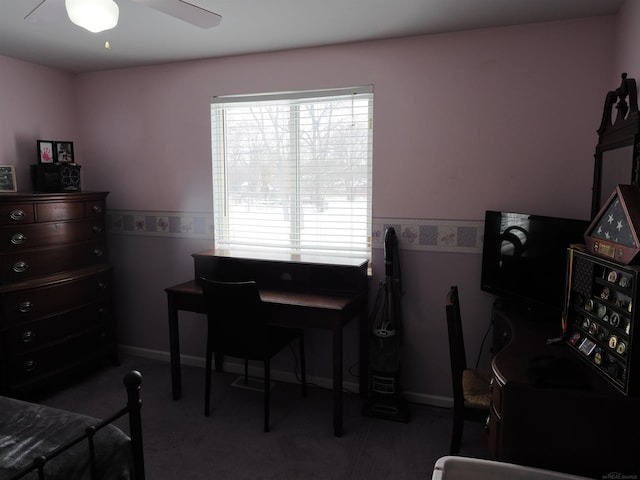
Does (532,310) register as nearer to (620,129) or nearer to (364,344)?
(620,129)

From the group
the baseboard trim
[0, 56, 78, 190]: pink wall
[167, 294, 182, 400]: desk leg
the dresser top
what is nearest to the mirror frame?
the baseboard trim

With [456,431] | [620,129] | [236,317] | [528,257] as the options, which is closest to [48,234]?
[236,317]

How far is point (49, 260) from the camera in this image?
10.0 ft

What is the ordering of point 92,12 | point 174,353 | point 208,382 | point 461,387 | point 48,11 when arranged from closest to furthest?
point 92,12 < point 48,11 < point 461,387 < point 208,382 < point 174,353

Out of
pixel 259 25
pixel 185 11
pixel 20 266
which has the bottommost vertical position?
pixel 20 266

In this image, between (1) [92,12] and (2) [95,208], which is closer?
(1) [92,12]

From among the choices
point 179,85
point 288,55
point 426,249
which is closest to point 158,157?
point 179,85

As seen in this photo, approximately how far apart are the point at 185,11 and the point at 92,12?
1.21 ft

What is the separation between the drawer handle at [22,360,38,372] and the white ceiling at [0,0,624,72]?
200 cm

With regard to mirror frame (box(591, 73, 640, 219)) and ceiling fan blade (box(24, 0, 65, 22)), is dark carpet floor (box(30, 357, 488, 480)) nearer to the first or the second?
mirror frame (box(591, 73, 640, 219))

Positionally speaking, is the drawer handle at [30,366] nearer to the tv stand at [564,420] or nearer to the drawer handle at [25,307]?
the drawer handle at [25,307]

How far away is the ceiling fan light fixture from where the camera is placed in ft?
4.97

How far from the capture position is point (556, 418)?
1487 millimetres

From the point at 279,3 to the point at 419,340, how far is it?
212cm
